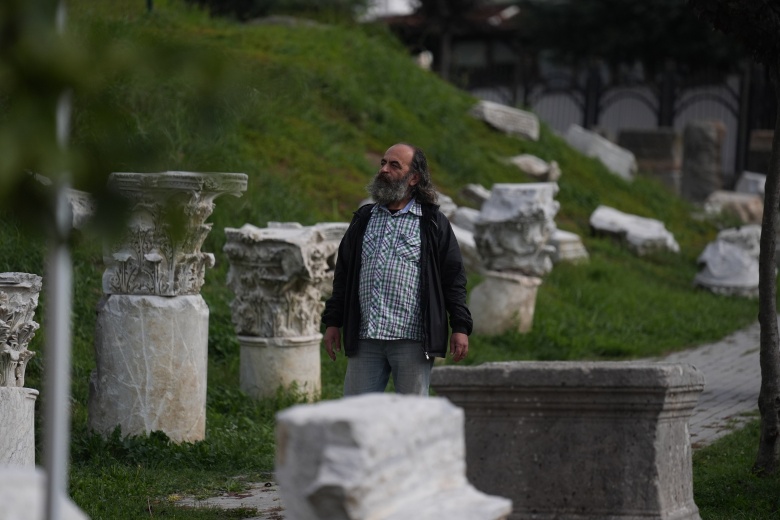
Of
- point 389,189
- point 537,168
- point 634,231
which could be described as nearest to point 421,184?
point 389,189

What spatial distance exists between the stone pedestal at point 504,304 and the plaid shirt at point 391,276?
630 centimetres

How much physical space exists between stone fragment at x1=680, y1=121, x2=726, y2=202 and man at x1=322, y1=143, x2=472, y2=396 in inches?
750

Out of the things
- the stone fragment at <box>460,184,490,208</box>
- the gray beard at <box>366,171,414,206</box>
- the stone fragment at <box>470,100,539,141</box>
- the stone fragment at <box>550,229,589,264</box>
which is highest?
the stone fragment at <box>470,100,539,141</box>

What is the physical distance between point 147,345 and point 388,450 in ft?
15.3

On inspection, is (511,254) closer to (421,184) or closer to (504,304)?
(504,304)

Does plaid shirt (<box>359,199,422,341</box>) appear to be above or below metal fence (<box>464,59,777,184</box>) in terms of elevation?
below

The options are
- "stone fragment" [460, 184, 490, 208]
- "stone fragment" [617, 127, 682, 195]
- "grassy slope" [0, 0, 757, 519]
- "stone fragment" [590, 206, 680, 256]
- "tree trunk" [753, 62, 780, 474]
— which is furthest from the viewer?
"stone fragment" [617, 127, 682, 195]

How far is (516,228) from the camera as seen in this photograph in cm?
1241

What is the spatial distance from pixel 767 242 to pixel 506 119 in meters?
13.9

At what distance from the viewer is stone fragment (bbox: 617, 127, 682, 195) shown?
25172 millimetres

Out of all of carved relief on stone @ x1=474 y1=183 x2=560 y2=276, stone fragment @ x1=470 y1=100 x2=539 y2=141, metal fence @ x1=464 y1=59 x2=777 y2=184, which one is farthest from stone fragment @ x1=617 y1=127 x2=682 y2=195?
carved relief on stone @ x1=474 y1=183 x2=560 y2=276

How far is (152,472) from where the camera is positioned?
23.6 ft

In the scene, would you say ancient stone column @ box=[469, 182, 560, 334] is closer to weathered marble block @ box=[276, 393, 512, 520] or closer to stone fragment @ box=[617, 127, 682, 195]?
weathered marble block @ box=[276, 393, 512, 520]

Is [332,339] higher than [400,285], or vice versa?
[400,285]
